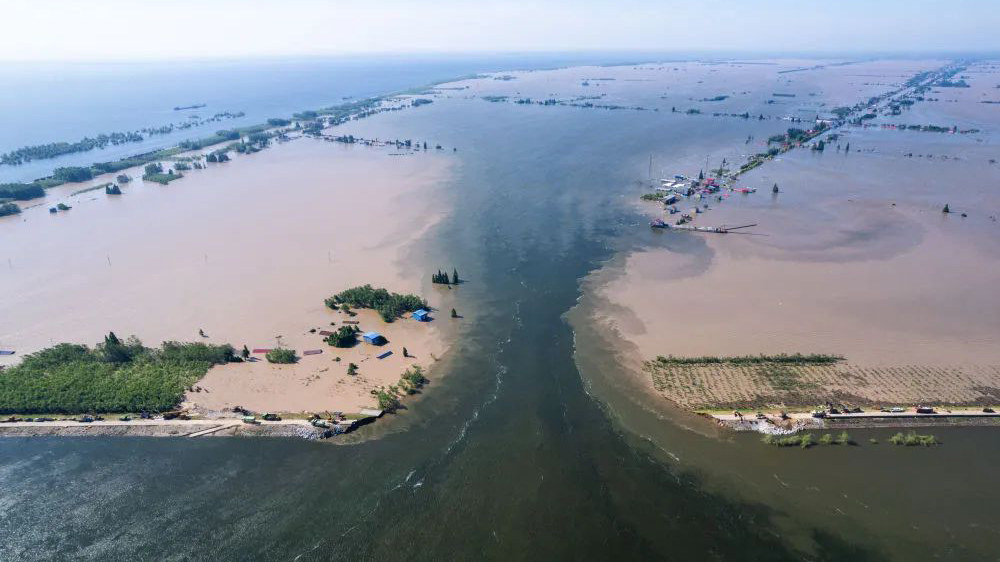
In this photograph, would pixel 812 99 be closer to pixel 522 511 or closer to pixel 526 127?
pixel 526 127

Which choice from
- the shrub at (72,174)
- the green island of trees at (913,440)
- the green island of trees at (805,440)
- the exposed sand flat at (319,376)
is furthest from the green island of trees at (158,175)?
the green island of trees at (913,440)

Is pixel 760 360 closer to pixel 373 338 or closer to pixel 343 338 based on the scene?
pixel 373 338

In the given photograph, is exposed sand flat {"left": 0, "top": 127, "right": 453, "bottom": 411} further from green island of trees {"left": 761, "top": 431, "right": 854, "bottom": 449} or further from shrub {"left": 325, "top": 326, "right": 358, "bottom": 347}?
green island of trees {"left": 761, "top": 431, "right": 854, "bottom": 449}

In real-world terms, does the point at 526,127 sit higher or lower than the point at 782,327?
higher

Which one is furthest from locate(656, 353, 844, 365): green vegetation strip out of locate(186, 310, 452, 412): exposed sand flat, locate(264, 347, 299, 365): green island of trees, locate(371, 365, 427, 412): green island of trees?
locate(264, 347, 299, 365): green island of trees

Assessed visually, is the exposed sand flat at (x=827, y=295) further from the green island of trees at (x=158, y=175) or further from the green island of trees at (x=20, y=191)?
the green island of trees at (x=20, y=191)

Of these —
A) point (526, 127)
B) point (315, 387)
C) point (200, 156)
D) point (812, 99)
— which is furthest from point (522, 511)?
point (812, 99)

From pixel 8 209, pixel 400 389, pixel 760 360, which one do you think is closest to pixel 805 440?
pixel 760 360
